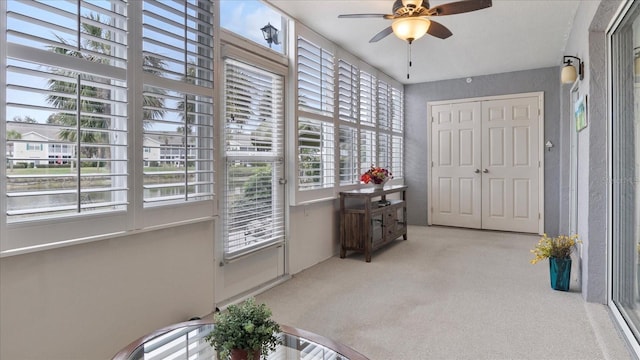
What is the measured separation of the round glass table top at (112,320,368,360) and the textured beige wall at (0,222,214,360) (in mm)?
735

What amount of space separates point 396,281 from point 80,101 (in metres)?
3.00

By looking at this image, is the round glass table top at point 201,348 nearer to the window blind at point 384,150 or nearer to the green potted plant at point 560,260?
the green potted plant at point 560,260

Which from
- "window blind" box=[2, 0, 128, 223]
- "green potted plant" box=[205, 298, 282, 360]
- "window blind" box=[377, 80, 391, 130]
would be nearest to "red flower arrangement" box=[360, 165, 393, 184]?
"window blind" box=[377, 80, 391, 130]

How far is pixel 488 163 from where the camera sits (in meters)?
6.31

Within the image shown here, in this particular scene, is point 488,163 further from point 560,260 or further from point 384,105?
point 560,260

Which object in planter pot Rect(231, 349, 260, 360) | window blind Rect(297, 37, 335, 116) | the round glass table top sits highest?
window blind Rect(297, 37, 335, 116)

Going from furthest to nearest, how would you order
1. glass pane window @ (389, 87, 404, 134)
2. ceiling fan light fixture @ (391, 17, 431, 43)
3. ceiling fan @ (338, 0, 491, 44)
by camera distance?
glass pane window @ (389, 87, 404, 134), ceiling fan light fixture @ (391, 17, 431, 43), ceiling fan @ (338, 0, 491, 44)

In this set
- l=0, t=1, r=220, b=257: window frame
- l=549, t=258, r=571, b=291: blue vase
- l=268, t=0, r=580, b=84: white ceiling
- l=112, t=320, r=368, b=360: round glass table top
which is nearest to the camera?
l=112, t=320, r=368, b=360: round glass table top

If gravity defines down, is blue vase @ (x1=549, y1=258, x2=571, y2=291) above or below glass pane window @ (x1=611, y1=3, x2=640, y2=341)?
below

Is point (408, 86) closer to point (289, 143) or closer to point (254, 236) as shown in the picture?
point (289, 143)

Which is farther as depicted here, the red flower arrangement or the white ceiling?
the red flower arrangement

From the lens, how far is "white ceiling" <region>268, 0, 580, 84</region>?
357cm

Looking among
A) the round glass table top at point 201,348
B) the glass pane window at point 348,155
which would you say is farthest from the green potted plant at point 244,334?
the glass pane window at point 348,155

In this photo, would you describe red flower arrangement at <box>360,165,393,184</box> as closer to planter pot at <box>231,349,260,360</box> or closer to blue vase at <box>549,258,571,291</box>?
blue vase at <box>549,258,571,291</box>
